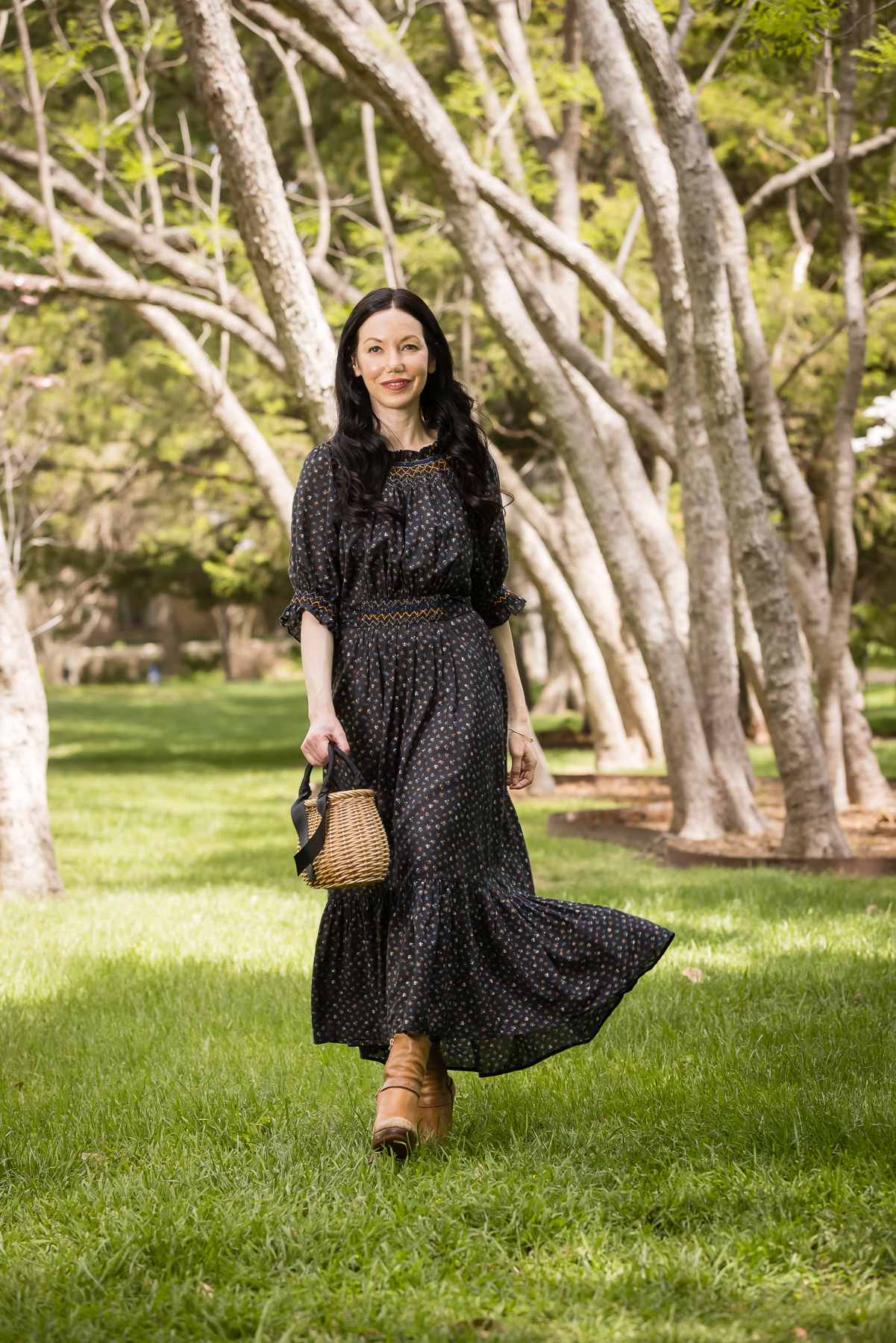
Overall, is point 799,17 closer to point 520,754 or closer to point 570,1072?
point 520,754

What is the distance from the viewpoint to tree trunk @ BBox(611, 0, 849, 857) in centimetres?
686

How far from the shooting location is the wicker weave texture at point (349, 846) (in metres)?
3.07

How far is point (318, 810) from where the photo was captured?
319 centimetres

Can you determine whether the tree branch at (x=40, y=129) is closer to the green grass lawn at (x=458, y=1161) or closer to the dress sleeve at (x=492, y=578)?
the green grass lawn at (x=458, y=1161)

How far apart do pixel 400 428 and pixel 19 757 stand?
4.20 metres

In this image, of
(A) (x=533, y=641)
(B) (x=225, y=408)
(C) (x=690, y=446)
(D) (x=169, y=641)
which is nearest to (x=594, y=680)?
(B) (x=225, y=408)

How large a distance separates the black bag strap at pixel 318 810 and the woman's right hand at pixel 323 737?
0.01 metres

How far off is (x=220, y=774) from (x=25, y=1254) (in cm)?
1309

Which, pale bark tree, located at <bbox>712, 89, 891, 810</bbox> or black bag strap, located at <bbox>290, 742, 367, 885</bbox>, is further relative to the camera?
pale bark tree, located at <bbox>712, 89, 891, 810</bbox>

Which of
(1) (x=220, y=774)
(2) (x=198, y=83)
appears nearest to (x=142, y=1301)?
(2) (x=198, y=83)

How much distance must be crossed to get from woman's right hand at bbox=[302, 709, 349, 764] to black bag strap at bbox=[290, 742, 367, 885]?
0.5 inches

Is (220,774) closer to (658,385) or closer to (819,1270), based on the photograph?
(658,385)

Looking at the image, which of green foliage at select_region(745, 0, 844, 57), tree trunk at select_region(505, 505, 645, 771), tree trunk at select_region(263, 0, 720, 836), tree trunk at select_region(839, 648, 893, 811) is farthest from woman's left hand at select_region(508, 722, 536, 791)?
tree trunk at select_region(505, 505, 645, 771)

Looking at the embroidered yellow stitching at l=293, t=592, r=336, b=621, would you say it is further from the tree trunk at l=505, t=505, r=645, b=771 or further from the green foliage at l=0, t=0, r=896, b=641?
the tree trunk at l=505, t=505, r=645, b=771
